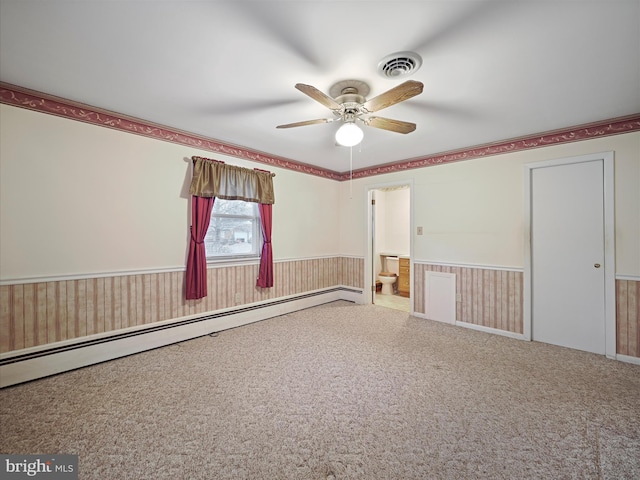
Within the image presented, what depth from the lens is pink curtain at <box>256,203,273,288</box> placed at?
13.4 feet

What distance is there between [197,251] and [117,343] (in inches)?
47.4

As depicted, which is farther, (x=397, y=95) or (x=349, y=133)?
(x=349, y=133)

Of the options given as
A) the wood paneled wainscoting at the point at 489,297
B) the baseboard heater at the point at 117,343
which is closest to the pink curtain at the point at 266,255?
the baseboard heater at the point at 117,343

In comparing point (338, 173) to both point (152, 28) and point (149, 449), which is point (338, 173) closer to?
point (152, 28)

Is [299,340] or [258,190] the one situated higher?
[258,190]

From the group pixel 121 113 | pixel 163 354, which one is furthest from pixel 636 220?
pixel 121 113

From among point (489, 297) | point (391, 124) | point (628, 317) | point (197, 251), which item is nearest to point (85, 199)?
point (197, 251)

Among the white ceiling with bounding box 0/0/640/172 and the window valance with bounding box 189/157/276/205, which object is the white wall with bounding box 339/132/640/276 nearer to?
the white ceiling with bounding box 0/0/640/172

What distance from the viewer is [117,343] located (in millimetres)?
2859

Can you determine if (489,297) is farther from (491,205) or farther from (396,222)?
(396,222)

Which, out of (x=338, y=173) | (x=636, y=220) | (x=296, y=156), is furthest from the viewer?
(x=338, y=173)

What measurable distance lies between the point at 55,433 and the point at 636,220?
5.15 metres

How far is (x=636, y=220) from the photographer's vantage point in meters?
2.79

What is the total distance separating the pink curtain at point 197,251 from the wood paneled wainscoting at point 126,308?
0.13m
